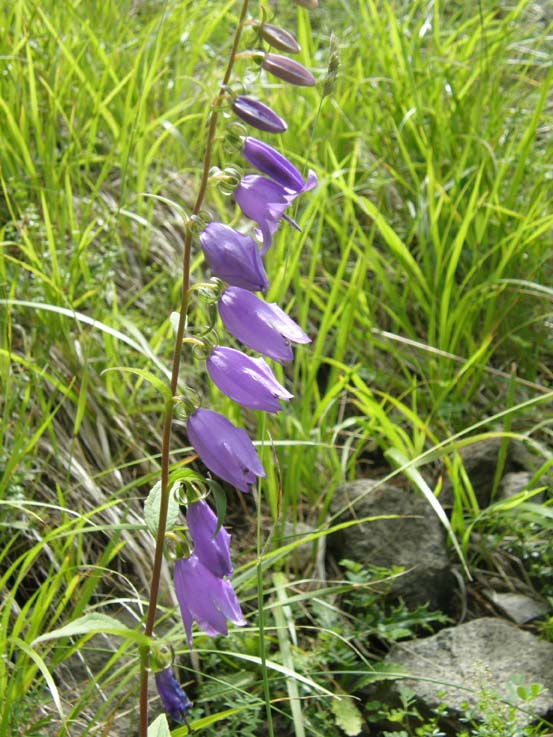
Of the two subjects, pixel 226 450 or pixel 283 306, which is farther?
pixel 283 306

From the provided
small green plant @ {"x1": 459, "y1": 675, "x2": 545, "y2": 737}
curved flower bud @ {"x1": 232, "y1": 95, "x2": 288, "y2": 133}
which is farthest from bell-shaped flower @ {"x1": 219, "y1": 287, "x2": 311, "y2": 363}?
small green plant @ {"x1": 459, "y1": 675, "x2": 545, "y2": 737}

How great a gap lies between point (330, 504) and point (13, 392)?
854 millimetres

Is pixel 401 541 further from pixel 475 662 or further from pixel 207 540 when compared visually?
pixel 207 540

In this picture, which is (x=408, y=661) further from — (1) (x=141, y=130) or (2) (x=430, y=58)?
(2) (x=430, y=58)

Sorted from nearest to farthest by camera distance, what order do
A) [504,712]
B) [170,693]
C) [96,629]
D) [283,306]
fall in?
[96,629] → [170,693] → [504,712] → [283,306]

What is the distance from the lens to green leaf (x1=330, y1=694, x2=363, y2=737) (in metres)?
2.02

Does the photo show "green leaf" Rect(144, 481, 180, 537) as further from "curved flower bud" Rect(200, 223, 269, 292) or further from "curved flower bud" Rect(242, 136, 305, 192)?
"curved flower bud" Rect(242, 136, 305, 192)

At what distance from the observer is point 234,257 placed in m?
1.38

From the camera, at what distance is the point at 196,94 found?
354 centimetres

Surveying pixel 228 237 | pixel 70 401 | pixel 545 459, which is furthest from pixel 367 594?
pixel 228 237

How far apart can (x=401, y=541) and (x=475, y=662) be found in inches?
17.1

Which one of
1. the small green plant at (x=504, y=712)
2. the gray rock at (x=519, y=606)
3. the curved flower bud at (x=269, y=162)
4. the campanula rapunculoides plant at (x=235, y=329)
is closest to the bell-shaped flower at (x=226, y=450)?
the campanula rapunculoides plant at (x=235, y=329)

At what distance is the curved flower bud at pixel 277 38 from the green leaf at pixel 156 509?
0.67 metres

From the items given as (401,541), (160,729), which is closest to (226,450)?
(160,729)
